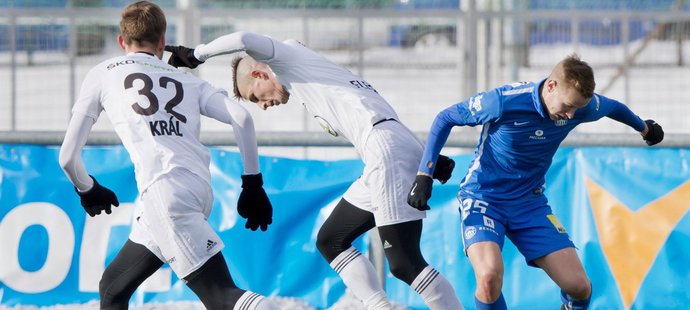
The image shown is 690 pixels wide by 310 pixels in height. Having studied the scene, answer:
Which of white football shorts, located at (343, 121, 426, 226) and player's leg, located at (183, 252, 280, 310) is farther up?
white football shorts, located at (343, 121, 426, 226)

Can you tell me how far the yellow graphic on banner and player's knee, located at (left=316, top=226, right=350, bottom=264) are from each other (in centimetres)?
206

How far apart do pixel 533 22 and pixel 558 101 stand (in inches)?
195

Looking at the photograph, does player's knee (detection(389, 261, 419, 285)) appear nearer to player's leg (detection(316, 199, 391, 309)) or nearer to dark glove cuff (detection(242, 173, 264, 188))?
player's leg (detection(316, 199, 391, 309))

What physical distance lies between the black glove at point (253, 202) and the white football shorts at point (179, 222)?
0.33m

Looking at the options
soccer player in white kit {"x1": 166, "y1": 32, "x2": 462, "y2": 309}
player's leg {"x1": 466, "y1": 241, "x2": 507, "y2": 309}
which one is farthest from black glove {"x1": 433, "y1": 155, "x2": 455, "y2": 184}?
player's leg {"x1": 466, "y1": 241, "x2": 507, "y2": 309}

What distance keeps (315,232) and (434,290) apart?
1708 millimetres

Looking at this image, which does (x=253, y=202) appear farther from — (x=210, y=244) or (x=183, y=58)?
(x=183, y=58)

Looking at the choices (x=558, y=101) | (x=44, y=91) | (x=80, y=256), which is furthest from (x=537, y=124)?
→ (x=44, y=91)

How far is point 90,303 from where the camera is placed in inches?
295

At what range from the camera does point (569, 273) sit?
19.9 ft

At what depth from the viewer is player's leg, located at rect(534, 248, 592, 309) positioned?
239 inches

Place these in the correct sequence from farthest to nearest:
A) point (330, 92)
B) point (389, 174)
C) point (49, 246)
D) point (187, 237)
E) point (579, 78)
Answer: point (49, 246) → point (330, 92) → point (389, 174) → point (579, 78) → point (187, 237)

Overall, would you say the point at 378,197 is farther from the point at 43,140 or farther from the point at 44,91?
the point at 44,91

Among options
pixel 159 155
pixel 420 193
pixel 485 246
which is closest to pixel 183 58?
pixel 159 155
